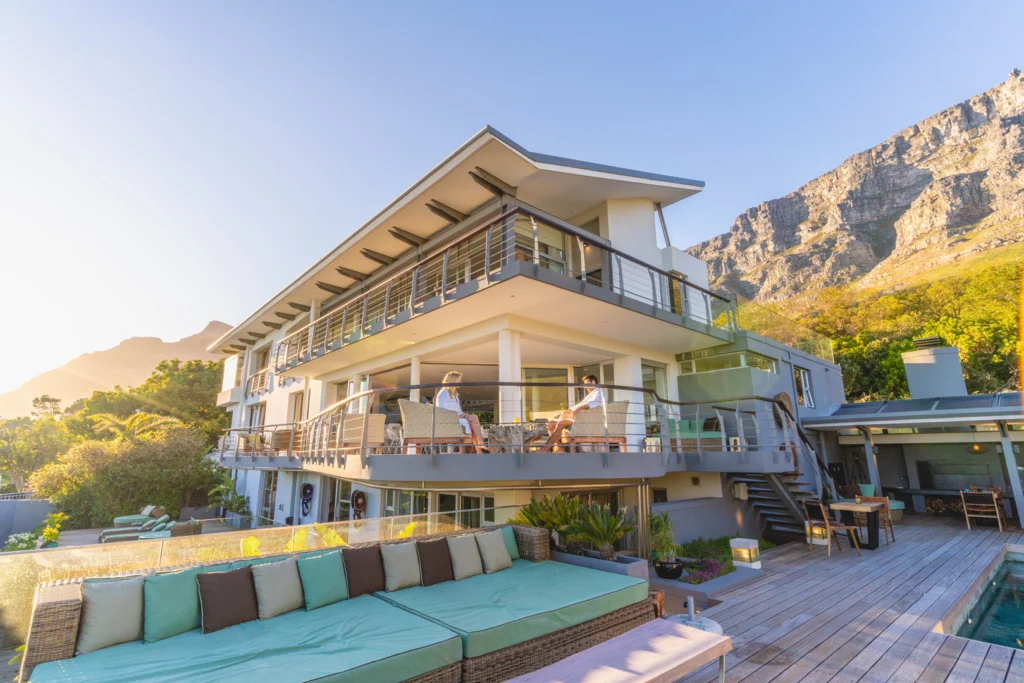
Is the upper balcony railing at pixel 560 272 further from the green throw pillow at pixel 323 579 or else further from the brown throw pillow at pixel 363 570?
the green throw pillow at pixel 323 579

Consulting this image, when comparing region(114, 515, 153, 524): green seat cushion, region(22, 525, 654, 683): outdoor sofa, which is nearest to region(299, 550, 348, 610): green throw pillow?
region(22, 525, 654, 683): outdoor sofa

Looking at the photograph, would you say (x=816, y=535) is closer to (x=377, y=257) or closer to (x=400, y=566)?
(x=400, y=566)

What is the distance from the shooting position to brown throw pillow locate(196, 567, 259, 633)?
3.89 metres

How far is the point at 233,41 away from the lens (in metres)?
11.4

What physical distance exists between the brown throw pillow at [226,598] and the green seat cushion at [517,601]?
125 centimetres

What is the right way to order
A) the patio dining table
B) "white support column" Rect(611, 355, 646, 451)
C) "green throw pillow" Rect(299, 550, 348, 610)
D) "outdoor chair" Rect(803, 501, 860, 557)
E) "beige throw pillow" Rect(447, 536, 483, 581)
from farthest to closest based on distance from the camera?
"white support column" Rect(611, 355, 646, 451)
the patio dining table
"outdoor chair" Rect(803, 501, 860, 557)
"beige throw pillow" Rect(447, 536, 483, 581)
"green throw pillow" Rect(299, 550, 348, 610)

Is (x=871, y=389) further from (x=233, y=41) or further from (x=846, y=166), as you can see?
(x=846, y=166)

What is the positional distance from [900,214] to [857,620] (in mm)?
87192

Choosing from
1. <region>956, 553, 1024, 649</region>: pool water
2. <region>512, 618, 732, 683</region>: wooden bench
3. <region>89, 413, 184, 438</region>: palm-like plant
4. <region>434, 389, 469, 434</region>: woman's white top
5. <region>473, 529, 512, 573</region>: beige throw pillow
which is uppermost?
<region>89, 413, 184, 438</region>: palm-like plant

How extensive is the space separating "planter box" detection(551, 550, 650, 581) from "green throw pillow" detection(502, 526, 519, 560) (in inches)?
21.4

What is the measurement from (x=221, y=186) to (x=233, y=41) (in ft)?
13.8

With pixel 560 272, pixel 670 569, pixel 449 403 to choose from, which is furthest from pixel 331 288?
pixel 670 569

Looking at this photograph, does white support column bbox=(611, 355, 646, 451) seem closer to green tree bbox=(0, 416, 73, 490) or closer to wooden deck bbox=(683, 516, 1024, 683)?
wooden deck bbox=(683, 516, 1024, 683)

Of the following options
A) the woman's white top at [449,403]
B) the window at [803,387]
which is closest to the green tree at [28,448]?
the woman's white top at [449,403]
